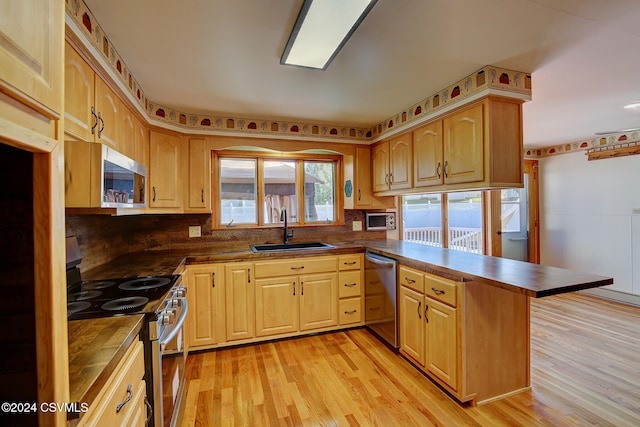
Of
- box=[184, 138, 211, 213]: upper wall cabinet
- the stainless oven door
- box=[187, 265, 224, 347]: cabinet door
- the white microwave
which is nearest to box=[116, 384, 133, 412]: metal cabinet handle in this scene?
the stainless oven door

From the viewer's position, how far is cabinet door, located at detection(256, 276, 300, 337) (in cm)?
270

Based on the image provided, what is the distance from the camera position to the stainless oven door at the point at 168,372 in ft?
4.29

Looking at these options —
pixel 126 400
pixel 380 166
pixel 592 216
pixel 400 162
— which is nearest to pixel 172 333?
pixel 126 400

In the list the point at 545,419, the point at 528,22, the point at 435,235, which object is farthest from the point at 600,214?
the point at 528,22

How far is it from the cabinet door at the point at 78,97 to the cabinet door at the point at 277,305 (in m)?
1.78

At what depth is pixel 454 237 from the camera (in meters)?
4.19

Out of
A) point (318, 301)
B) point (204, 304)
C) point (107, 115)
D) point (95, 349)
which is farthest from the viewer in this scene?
point (318, 301)

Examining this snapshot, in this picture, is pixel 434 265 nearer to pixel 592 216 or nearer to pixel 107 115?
pixel 107 115

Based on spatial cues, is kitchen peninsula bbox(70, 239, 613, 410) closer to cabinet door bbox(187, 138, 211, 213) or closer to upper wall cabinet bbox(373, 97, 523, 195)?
upper wall cabinet bbox(373, 97, 523, 195)

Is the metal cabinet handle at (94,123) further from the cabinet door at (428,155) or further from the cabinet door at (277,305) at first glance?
the cabinet door at (428,155)

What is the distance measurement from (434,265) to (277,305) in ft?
5.05

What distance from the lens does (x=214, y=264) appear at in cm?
257

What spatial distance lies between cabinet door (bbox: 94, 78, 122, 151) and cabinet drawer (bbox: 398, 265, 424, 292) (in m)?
2.27

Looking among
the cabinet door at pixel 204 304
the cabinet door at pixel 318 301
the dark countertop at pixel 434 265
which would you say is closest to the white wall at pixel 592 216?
the dark countertop at pixel 434 265
